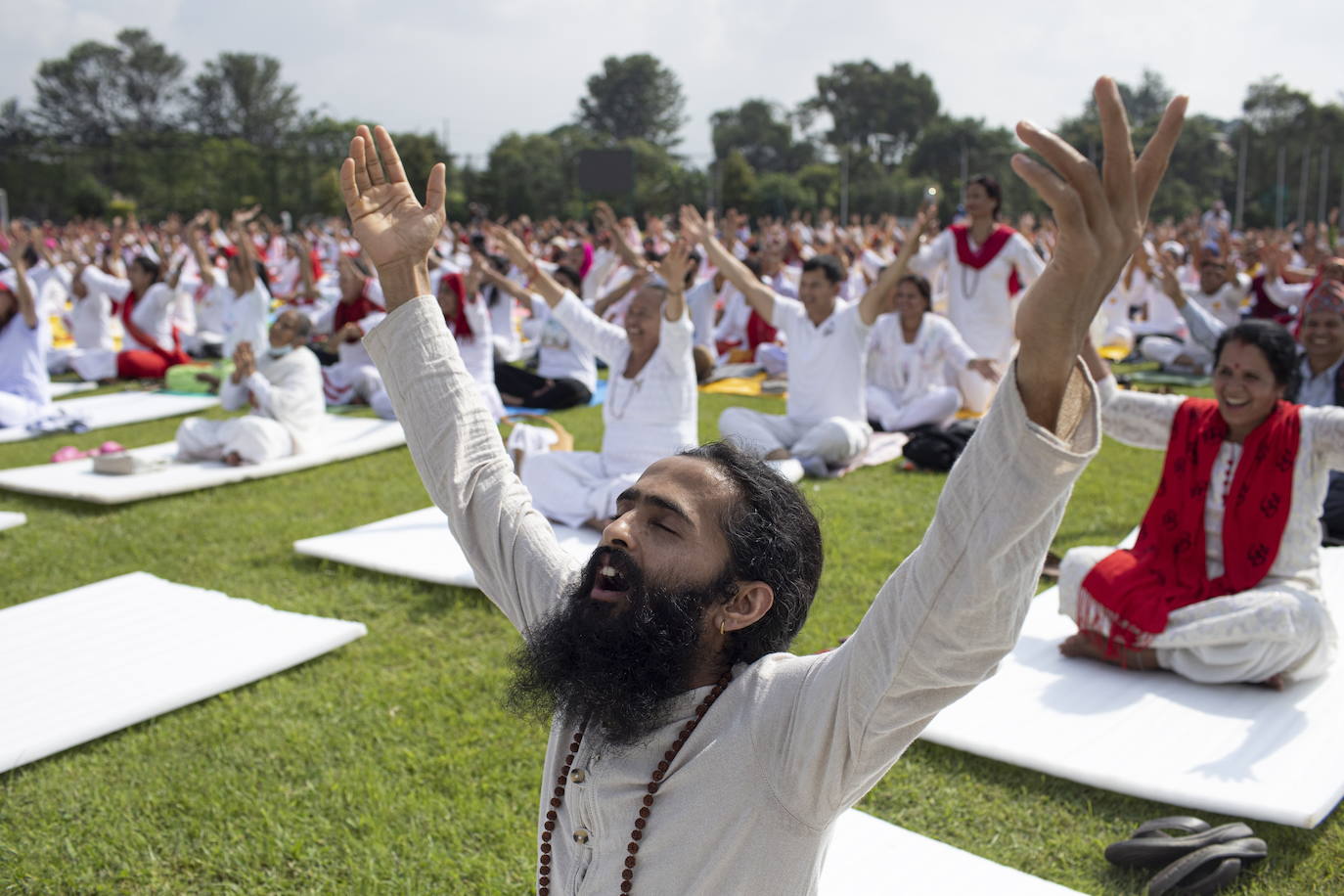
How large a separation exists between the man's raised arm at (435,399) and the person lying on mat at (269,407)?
5.27 m

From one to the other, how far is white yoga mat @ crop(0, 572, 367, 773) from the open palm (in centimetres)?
222

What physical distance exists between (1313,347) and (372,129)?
4607 mm

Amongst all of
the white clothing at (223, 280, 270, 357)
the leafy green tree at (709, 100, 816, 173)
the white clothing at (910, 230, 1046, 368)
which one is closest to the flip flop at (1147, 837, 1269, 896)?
the white clothing at (910, 230, 1046, 368)

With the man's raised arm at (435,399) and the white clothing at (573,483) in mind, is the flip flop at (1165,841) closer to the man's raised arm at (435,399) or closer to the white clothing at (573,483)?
the man's raised arm at (435,399)

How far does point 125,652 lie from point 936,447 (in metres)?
4.49

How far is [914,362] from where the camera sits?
7.93 metres

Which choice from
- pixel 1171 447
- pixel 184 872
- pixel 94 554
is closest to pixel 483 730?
pixel 184 872

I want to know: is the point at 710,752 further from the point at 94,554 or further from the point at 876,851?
the point at 94,554

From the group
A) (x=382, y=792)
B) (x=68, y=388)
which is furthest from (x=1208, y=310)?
(x=68, y=388)

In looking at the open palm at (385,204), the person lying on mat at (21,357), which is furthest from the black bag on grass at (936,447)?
the person lying on mat at (21,357)

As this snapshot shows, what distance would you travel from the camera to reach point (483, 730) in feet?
10.8

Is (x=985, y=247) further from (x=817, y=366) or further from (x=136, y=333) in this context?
(x=136, y=333)

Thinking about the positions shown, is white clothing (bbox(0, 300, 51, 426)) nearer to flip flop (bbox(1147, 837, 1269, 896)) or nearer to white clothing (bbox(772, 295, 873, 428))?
white clothing (bbox(772, 295, 873, 428))

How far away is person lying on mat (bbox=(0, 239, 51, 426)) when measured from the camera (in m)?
8.20
